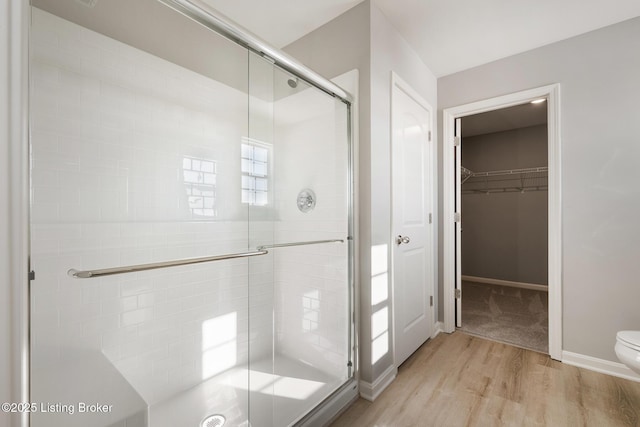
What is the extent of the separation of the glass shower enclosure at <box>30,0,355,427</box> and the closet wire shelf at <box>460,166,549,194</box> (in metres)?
3.57

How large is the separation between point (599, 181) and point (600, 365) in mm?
1317

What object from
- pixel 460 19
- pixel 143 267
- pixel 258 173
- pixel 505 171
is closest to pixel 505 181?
pixel 505 171

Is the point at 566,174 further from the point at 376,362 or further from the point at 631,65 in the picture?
the point at 376,362

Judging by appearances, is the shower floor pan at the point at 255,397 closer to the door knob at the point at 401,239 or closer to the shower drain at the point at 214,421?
the shower drain at the point at 214,421

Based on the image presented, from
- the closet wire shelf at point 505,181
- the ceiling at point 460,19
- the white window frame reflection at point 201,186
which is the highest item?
the ceiling at point 460,19

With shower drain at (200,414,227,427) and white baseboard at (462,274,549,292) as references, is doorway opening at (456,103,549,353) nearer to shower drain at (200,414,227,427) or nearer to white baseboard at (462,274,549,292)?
white baseboard at (462,274,549,292)

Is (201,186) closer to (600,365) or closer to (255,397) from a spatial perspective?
(255,397)

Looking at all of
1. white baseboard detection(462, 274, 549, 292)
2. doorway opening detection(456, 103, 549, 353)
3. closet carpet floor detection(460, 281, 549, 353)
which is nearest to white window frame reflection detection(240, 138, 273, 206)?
closet carpet floor detection(460, 281, 549, 353)

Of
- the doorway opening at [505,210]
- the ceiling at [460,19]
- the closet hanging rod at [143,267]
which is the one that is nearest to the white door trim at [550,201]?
the ceiling at [460,19]

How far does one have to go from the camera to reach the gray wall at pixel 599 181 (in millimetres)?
1951

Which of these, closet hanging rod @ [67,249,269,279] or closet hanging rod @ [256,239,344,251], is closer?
closet hanging rod @ [67,249,269,279]

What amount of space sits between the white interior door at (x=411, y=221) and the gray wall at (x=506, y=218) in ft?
8.36

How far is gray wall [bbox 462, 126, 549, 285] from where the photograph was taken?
4105mm

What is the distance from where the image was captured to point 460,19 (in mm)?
1964
